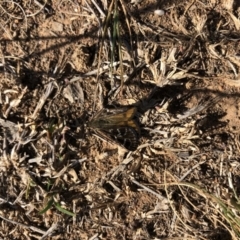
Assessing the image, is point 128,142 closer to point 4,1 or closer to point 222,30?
point 222,30

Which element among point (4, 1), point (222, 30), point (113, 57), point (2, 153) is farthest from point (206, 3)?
point (2, 153)

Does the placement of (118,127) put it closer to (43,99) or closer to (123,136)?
(123,136)

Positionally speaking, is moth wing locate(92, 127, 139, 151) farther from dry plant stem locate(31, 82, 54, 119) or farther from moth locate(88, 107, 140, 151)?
dry plant stem locate(31, 82, 54, 119)

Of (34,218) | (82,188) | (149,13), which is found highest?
(149,13)

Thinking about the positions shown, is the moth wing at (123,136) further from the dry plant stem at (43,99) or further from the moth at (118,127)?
the dry plant stem at (43,99)

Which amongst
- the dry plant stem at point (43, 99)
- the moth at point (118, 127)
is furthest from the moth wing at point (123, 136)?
the dry plant stem at point (43, 99)

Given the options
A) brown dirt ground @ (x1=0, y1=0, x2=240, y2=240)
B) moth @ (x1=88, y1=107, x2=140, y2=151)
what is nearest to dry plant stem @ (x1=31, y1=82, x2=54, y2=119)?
brown dirt ground @ (x1=0, y1=0, x2=240, y2=240)

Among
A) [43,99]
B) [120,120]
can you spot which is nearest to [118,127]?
[120,120]
